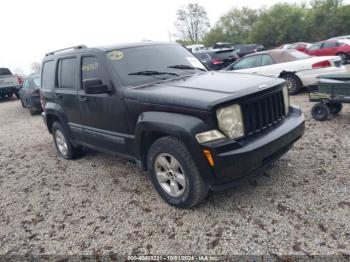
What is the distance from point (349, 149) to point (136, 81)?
131 inches

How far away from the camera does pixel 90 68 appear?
173 inches

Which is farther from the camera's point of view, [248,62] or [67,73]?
[248,62]

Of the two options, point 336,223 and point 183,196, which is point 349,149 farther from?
point 183,196

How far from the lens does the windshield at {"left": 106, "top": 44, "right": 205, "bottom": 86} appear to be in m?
4.01

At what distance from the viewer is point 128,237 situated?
3.16m

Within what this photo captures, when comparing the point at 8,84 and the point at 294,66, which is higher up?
the point at 8,84

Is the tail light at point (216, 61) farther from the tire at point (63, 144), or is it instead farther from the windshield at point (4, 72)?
the windshield at point (4, 72)

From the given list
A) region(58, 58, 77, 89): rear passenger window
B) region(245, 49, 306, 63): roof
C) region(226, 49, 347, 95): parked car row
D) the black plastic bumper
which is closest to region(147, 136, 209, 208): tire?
region(58, 58, 77, 89): rear passenger window

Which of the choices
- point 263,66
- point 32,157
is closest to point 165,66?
point 32,157

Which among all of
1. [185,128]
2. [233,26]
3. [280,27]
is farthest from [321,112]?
[233,26]

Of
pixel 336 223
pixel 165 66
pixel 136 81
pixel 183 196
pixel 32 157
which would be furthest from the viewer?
pixel 32 157

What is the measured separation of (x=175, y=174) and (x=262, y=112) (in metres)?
1.18

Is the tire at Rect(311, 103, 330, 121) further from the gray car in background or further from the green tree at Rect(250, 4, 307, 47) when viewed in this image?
the green tree at Rect(250, 4, 307, 47)

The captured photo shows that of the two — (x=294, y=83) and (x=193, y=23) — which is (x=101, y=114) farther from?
Result: (x=193, y=23)
